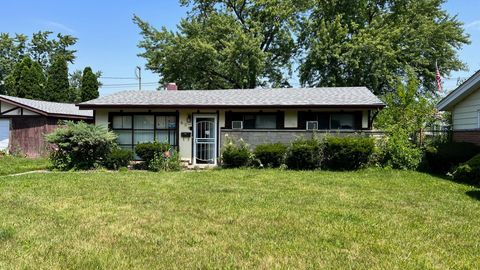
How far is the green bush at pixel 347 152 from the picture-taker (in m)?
13.1

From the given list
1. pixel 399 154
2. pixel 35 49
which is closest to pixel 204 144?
pixel 399 154

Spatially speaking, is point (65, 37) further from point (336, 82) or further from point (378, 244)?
point (378, 244)

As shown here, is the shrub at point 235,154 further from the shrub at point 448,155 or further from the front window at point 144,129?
the shrub at point 448,155

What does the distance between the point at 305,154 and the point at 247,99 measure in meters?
4.06

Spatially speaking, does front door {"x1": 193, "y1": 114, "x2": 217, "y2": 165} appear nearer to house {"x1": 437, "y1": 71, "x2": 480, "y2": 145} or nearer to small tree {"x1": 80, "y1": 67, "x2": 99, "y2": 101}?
house {"x1": 437, "y1": 71, "x2": 480, "y2": 145}

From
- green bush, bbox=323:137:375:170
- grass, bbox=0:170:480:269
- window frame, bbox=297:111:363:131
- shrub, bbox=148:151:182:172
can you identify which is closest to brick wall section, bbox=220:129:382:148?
green bush, bbox=323:137:375:170

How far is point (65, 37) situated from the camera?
151 ft

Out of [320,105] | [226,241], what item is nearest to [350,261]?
[226,241]

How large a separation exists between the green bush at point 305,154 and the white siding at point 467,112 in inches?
199

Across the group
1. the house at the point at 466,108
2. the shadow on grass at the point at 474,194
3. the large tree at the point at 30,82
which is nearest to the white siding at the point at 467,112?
the house at the point at 466,108

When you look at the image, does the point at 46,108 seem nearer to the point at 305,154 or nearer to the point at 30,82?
the point at 30,82

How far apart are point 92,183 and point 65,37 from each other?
4098cm

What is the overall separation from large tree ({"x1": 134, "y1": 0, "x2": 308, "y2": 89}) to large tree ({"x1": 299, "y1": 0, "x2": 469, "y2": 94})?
1.93 metres

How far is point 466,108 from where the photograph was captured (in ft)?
45.8
